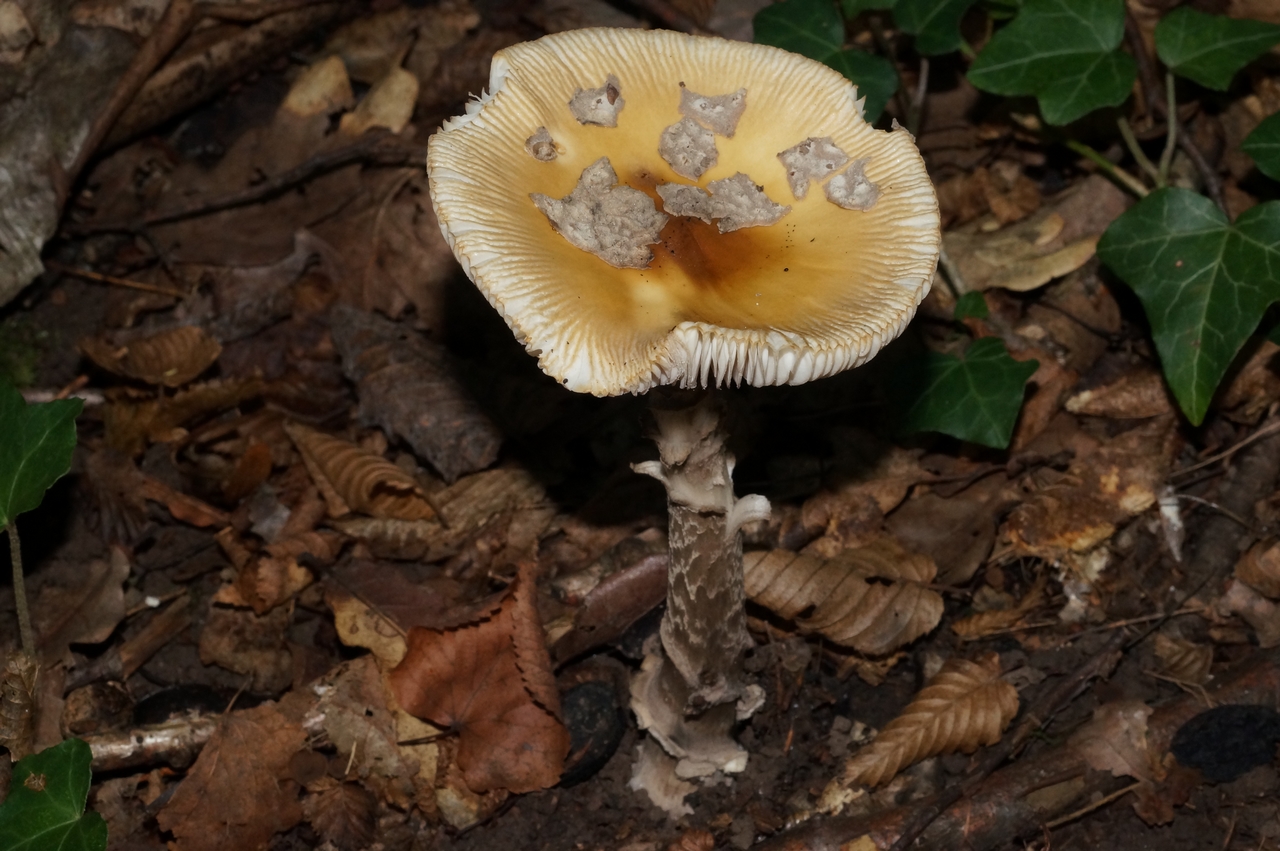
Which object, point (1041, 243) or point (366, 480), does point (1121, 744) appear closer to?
point (1041, 243)

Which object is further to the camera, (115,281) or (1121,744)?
(115,281)

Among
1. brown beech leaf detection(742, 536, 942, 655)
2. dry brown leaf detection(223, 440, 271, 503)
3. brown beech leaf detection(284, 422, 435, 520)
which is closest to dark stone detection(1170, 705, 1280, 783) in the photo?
brown beech leaf detection(742, 536, 942, 655)

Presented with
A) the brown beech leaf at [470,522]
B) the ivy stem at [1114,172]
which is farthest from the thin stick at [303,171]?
the ivy stem at [1114,172]

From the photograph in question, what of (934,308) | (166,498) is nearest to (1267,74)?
(934,308)

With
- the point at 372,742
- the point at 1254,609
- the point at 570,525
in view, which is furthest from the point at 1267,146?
the point at 372,742

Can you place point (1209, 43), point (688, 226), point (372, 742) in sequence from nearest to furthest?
point (688, 226)
point (372, 742)
point (1209, 43)

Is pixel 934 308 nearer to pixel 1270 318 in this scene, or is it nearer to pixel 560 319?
pixel 1270 318

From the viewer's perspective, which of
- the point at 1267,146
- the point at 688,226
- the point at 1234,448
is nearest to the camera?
the point at 688,226
